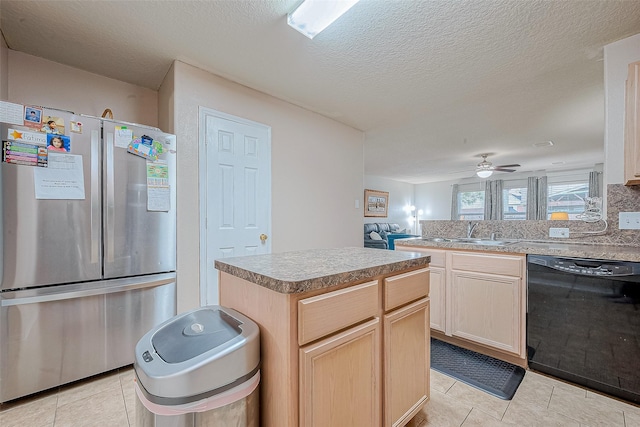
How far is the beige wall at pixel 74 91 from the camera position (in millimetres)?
2109

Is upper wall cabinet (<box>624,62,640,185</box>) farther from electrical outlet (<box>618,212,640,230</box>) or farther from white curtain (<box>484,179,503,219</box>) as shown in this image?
white curtain (<box>484,179,503,219</box>)

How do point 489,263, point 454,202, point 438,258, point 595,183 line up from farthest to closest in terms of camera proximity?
point 454,202, point 595,183, point 438,258, point 489,263

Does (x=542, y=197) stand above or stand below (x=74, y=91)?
below

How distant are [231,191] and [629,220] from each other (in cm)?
315

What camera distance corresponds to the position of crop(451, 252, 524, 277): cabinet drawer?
200cm

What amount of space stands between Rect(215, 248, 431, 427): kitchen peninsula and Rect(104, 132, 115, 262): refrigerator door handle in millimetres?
1163

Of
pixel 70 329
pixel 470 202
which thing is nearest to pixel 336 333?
pixel 70 329

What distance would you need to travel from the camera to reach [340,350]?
1.01 m

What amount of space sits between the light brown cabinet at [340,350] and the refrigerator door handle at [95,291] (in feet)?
3.77

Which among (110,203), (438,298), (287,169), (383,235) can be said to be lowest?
(438,298)

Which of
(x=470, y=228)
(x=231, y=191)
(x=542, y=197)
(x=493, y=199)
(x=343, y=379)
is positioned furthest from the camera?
(x=493, y=199)

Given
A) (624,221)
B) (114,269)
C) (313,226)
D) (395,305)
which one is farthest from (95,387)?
Answer: (624,221)

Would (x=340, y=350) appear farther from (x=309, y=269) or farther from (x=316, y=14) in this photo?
(x=316, y=14)

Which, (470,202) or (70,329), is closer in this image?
(70,329)
